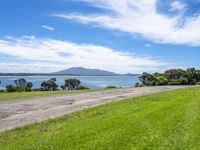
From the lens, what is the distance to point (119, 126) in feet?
45.8

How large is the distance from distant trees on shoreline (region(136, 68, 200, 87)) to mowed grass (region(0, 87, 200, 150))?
154ft

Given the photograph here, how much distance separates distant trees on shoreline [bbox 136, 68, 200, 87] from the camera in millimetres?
63625

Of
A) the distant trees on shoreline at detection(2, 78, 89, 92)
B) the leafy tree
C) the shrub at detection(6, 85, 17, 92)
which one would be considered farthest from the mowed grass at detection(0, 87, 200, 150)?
the leafy tree

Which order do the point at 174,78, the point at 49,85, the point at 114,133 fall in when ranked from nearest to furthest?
the point at 114,133 < the point at 49,85 < the point at 174,78

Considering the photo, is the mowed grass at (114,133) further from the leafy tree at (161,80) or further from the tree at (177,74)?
the tree at (177,74)

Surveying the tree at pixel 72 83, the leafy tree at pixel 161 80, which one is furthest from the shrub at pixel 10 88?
the leafy tree at pixel 161 80

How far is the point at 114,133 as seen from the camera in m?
12.6

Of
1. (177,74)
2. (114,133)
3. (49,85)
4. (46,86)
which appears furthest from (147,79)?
(114,133)

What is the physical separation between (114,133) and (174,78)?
2258 inches

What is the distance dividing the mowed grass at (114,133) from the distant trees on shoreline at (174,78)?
46.9m

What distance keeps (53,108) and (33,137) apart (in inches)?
358

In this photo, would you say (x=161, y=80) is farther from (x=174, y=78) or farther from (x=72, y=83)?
(x=72, y=83)

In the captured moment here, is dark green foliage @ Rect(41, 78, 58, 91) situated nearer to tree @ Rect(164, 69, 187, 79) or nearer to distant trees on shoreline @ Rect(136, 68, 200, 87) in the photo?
distant trees on shoreline @ Rect(136, 68, 200, 87)

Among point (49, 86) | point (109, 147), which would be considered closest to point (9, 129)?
point (109, 147)
